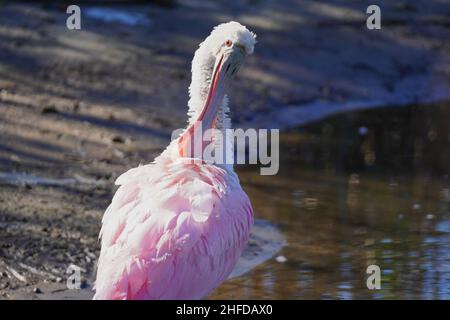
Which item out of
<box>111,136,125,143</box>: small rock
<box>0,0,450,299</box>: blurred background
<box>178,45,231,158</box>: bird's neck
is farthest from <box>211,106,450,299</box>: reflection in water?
<box>178,45,231,158</box>: bird's neck

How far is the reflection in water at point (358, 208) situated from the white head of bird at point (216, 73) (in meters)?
1.44

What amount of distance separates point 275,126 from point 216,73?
5.44 metres

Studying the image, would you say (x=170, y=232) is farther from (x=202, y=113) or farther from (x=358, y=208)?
(x=358, y=208)

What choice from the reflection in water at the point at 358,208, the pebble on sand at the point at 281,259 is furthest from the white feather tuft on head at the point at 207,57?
the pebble on sand at the point at 281,259

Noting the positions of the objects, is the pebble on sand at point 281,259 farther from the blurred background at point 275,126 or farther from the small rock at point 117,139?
the small rock at point 117,139

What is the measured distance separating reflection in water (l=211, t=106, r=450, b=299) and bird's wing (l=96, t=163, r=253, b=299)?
145cm

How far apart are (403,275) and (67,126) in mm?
4302

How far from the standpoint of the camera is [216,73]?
687 centimetres

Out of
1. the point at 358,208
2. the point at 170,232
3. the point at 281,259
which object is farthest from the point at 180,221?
the point at 358,208

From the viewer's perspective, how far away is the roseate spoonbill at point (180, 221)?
5.91m

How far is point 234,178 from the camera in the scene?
22.0 ft

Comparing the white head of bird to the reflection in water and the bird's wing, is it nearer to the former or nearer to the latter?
the bird's wing
